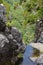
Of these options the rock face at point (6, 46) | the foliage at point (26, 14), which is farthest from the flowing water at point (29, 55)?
the foliage at point (26, 14)

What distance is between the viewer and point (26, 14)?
93.9 feet

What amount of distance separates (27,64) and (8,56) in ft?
6.91

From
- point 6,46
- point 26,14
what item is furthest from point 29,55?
point 26,14

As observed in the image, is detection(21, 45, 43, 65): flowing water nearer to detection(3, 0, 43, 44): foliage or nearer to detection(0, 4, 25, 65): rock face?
detection(0, 4, 25, 65): rock face

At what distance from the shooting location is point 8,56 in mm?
12008

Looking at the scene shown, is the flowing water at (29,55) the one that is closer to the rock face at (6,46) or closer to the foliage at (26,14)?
the rock face at (6,46)

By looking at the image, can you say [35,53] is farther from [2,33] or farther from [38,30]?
[38,30]

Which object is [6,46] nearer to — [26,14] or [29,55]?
[29,55]

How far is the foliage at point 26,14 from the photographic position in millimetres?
24766

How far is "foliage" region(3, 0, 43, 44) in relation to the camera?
24766 millimetres

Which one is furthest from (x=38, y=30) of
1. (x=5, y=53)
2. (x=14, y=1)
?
(x=14, y=1)

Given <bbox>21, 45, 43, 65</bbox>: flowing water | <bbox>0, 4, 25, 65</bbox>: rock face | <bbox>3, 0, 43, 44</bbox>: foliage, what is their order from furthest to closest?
<bbox>3, 0, 43, 44</bbox>: foliage
<bbox>21, 45, 43, 65</bbox>: flowing water
<bbox>0, 4, 25, 65</bbox>: rock face

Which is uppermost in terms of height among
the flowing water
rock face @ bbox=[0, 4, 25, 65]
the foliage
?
rock face @ bbox=[0, 4, 25, 65]

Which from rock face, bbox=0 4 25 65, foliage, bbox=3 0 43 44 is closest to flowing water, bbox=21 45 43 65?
rock face, bbox=0 4 25 65
